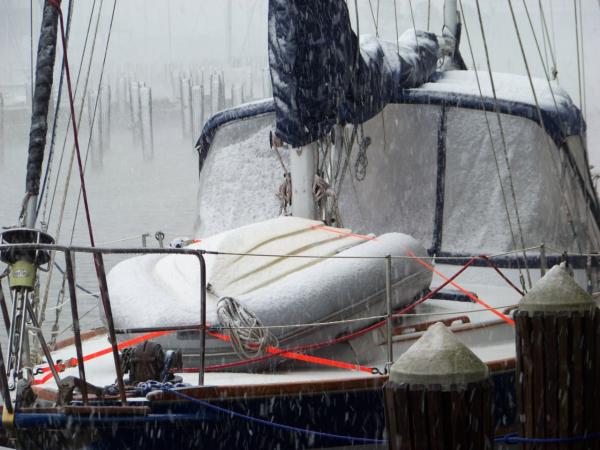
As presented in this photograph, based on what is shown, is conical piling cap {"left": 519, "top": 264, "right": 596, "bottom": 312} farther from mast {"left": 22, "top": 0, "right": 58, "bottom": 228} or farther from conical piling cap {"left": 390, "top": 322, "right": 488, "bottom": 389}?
mast {"left": 22, "top": 0, "right": 58, "bottom": 228}

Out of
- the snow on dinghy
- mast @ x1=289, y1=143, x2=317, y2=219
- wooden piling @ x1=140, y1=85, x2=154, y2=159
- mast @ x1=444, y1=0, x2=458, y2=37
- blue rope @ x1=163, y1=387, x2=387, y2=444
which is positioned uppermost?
wooden piling @ x1=140, y1=85, x2=154, y2=159

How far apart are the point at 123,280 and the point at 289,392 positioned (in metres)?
1.77

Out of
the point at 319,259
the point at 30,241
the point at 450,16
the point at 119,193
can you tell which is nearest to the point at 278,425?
the point at 319,259

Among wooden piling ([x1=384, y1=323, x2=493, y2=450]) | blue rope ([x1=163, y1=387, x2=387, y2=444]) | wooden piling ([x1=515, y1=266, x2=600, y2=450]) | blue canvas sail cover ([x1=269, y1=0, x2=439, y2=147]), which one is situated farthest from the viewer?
blue canvas sail cover ([x1=269, y1=0, x2=439, y2=147])

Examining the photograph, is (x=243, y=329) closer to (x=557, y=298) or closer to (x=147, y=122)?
(x=557, y=298)

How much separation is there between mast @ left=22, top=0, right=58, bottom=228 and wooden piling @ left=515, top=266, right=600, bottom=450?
13.3ft

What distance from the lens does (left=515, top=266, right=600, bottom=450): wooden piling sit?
16.8 feet

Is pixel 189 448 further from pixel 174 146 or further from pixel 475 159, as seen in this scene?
pixel 174 146

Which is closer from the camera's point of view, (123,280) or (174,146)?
(123,280)

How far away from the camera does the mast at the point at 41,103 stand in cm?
804

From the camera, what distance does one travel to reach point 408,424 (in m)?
4.17

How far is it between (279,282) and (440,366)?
349cm

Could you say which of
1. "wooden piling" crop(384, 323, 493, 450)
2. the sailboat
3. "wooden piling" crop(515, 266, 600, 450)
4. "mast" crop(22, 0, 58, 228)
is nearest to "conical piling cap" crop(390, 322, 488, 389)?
"wooden piling" crop(384, 323, 493, 450)

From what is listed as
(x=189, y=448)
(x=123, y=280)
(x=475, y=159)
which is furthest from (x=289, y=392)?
(x=475, y=159)
